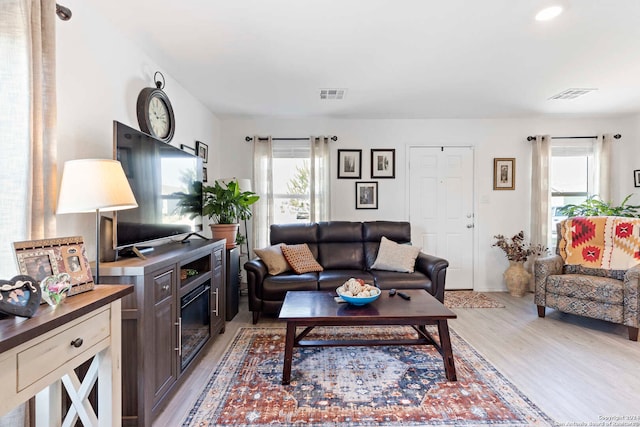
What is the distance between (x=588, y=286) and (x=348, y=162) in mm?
2973

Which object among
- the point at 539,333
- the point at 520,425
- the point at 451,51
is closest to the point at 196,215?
the point at 451,51

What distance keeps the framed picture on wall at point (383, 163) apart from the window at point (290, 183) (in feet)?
3.05

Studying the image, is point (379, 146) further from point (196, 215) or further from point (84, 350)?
point (84, 350)

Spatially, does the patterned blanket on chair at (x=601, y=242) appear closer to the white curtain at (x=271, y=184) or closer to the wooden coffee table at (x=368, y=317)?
the wooden coffee table at (x=368, y=317)

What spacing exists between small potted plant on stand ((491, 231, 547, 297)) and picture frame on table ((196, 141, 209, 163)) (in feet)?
13.3

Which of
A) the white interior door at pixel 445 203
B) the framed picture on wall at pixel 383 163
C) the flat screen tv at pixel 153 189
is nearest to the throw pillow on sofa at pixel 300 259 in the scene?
the flat screen tv at pixel 153 189

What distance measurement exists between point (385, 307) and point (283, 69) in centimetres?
223

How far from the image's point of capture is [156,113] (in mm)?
2617

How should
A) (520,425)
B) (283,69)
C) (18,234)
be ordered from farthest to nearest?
(283,69)
(520,425)
(18,234)

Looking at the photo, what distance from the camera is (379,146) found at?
443 cm


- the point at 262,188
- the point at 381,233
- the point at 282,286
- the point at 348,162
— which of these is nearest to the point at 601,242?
the point at 381,233

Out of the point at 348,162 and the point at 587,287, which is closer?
the point at 587,287

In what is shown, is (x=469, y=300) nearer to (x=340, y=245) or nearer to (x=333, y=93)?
(x=340, y=245)

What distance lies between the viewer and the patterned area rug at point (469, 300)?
3.74m
